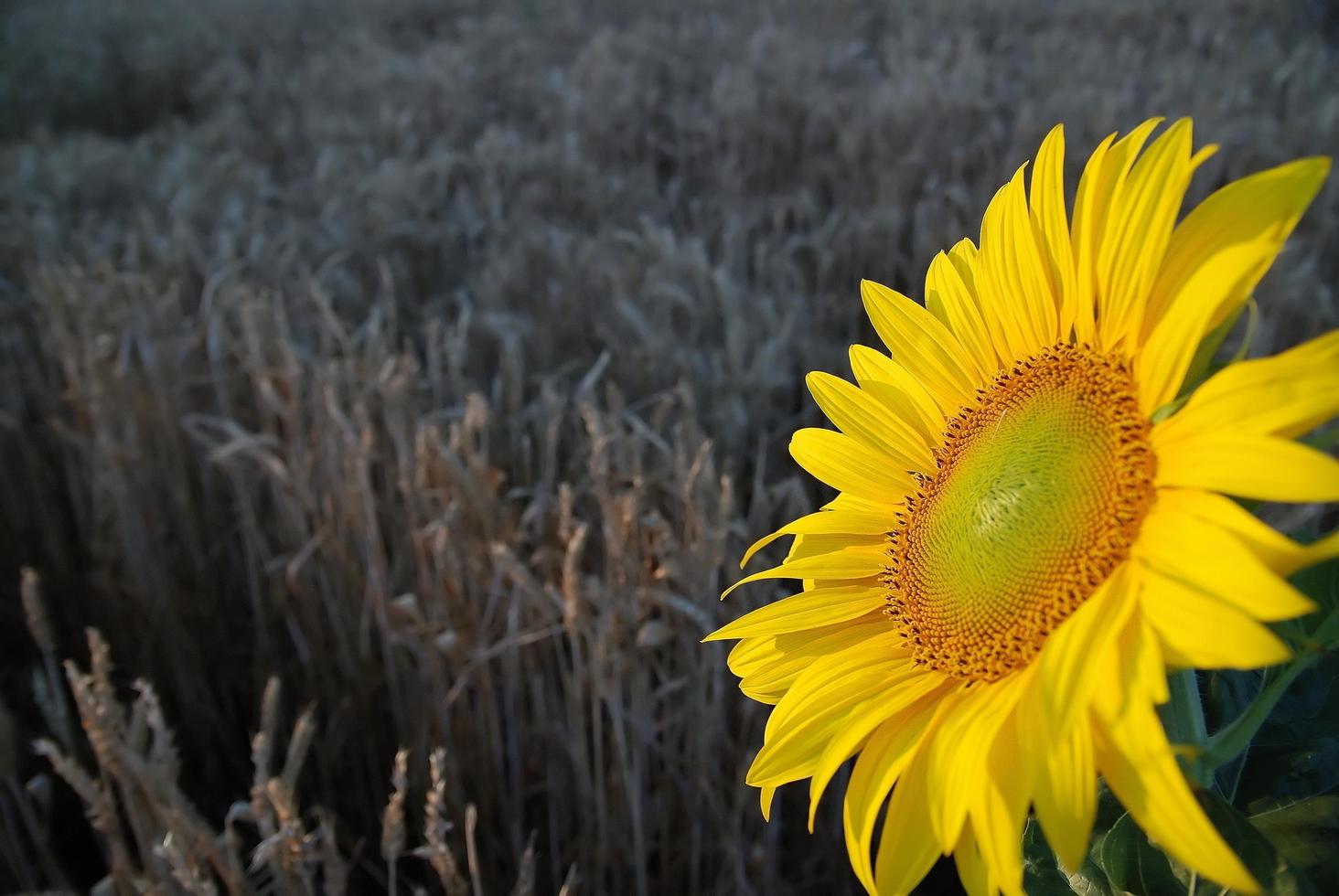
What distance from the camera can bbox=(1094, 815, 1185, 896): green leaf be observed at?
49 cm

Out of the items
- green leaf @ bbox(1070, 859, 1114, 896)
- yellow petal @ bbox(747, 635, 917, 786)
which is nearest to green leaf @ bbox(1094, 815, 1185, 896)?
green leaf @ bbox(1070, 859, 1114, 896)

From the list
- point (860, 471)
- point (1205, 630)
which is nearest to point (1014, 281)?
point (860, 471)

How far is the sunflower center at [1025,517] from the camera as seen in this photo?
482 mm

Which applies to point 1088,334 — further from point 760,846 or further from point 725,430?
point 725,430

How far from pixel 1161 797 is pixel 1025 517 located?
0.16 metres

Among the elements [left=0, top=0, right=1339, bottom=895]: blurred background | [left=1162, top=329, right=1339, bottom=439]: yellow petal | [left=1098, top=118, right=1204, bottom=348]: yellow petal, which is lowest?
[left=0, top=0, right=1339, bottom=895]: blurred background

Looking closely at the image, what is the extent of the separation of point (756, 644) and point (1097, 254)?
280 millimetres

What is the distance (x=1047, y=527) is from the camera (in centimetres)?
50

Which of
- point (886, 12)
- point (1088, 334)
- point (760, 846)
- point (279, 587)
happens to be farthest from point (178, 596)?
point (886, 12)

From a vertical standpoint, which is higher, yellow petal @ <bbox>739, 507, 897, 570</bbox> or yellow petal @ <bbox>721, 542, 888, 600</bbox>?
yellow petal @ <bbox>739, 507, 897, 570</bbox>

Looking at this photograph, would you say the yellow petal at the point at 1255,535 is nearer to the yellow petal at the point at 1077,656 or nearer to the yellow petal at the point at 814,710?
the yellow petal at the point at 1077,656

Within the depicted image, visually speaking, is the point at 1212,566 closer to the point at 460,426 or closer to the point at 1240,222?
the point at 1240,222

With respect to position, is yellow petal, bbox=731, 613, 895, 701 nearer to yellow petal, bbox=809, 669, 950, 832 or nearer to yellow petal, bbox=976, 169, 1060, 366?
yellow petal, bbox=809, 669, 950, 832

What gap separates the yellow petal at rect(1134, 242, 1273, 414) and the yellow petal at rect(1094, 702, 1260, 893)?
14cm
